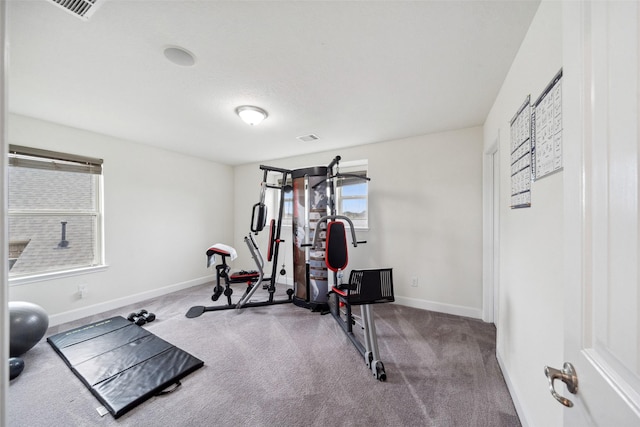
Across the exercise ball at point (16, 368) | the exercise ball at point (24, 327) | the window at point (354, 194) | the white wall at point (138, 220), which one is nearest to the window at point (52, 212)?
the white wall at point (138, 220)

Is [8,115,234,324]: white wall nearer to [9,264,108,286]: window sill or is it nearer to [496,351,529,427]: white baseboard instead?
[9,264,108,286]: window sill

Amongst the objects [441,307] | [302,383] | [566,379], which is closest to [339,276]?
[302,383]

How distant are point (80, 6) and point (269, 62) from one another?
3.30 ft

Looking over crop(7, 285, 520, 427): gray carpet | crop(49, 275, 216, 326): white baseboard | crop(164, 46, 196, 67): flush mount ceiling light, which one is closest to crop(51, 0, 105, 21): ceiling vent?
crop(164, 46, 196, 67): flush mount ceiling light

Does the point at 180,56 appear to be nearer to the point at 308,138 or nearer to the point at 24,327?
the point at 308,138

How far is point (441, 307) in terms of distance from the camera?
10.3 feet

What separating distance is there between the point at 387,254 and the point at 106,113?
3.78m

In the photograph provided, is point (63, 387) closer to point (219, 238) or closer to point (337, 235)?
point (337, 235)

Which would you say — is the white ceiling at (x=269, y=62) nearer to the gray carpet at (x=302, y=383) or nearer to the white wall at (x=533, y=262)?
the white wall at (x=533, y=262)

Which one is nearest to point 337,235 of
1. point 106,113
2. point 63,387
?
point 63,387

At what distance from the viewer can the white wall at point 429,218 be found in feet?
9.73

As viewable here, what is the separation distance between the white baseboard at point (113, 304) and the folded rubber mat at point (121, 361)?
1.39 ft

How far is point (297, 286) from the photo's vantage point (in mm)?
3549

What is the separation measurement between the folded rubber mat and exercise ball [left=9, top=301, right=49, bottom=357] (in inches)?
7.8
